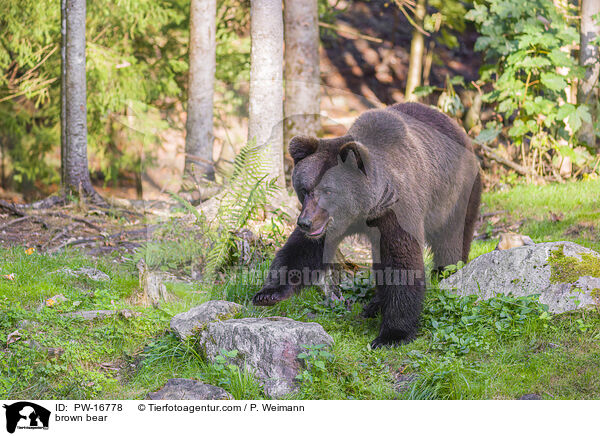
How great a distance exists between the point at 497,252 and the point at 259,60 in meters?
3.96

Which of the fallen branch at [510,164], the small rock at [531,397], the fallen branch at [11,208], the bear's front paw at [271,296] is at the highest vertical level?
the fallen branch at [510,164]

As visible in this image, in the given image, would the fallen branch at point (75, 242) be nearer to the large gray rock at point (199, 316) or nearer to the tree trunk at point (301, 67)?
the large gray rock at point (199, 316)

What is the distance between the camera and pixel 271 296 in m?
5.46

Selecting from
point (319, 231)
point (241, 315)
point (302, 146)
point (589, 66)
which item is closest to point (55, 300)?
point (241, 315)

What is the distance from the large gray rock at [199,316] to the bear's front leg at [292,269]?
29 centimetres

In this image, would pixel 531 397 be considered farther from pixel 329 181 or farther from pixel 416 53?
pixel 416 53

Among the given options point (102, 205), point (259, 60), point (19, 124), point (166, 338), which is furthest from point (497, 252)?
point (19, 124)

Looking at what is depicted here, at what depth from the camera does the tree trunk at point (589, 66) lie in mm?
10562

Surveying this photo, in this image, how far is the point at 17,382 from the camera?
14.8ft

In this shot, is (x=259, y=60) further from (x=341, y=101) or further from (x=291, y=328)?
(x=341, y=101)

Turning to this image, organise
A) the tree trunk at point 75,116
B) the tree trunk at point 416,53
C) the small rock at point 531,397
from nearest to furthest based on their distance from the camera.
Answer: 1. the small rock at point 531,397
2. the tree trunk at point 75,116
3. the tree trunk at point 416,53

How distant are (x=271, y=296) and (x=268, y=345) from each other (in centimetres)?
98
